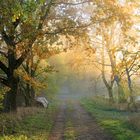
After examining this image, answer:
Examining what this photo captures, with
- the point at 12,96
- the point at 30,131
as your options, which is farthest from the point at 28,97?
the point at 30,131

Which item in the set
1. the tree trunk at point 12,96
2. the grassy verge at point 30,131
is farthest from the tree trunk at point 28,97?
the grassy verge at point 30,131

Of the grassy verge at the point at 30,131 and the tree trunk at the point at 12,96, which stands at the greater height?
the tree trunk at the point at 12,96

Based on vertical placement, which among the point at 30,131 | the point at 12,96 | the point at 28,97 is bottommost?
the point at 30,131

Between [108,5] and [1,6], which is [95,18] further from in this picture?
[1,6]

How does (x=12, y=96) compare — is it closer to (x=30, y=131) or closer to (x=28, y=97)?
(x=30, y=131)

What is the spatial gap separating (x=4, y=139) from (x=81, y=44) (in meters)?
14.4

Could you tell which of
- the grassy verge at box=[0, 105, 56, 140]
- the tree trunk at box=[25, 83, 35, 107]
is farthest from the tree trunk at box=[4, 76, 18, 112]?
the tree trunk at box=[25, 83, 35, 107]

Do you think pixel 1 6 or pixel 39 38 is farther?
pixel 39 38

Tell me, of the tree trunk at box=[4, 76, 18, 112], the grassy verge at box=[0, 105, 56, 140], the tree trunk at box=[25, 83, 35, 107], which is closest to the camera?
the grassy verge at box=[0, 105, 56, 140]

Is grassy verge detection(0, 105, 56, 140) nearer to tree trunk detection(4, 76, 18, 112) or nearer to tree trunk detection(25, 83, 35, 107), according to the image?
tree trunk detection(4, 76, 18, 112)

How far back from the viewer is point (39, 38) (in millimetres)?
30141

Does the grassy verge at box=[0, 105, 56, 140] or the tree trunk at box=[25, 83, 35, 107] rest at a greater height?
the tree trunk at box=[25, 83, 35, 107]

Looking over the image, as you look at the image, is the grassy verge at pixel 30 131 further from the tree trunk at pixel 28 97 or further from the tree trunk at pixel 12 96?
the tree trunk at pixel 28 97

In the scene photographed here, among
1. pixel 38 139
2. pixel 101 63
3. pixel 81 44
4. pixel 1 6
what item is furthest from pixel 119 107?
pixel 1 6
